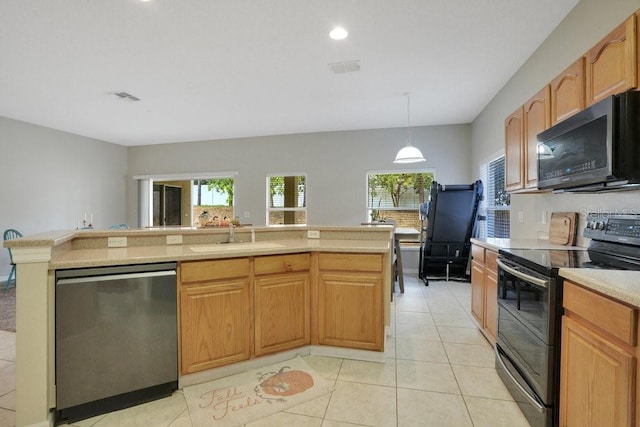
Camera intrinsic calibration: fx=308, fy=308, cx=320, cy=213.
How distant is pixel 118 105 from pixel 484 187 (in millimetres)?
5728

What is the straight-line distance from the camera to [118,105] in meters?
4.52

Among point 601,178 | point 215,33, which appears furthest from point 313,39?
point 601,178

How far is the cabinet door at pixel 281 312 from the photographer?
7.46 ft

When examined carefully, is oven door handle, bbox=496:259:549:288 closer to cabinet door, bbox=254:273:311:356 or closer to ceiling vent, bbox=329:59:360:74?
cabinet door, bbox=254:273:311:356

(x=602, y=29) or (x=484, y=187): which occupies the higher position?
(x=602, y=29)

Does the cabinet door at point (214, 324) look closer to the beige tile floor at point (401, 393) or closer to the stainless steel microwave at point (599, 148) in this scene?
the beige tile floor at point (401, 393)

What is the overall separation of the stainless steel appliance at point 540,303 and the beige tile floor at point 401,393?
0.67ft

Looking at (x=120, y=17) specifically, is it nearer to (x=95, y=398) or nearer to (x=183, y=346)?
(x=183, y=346)

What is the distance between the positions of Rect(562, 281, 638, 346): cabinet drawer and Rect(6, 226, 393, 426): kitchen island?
112 cm

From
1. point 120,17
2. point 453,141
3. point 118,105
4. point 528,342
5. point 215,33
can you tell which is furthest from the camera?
point 453,141

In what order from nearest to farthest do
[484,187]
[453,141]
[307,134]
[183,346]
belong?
[183,346], [484,187], [453,141], [307,134]

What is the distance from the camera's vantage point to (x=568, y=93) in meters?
2.01

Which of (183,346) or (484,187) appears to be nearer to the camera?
(183,346)

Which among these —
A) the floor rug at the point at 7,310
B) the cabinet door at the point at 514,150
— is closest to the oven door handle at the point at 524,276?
the cabinet door at the point at 514,150
